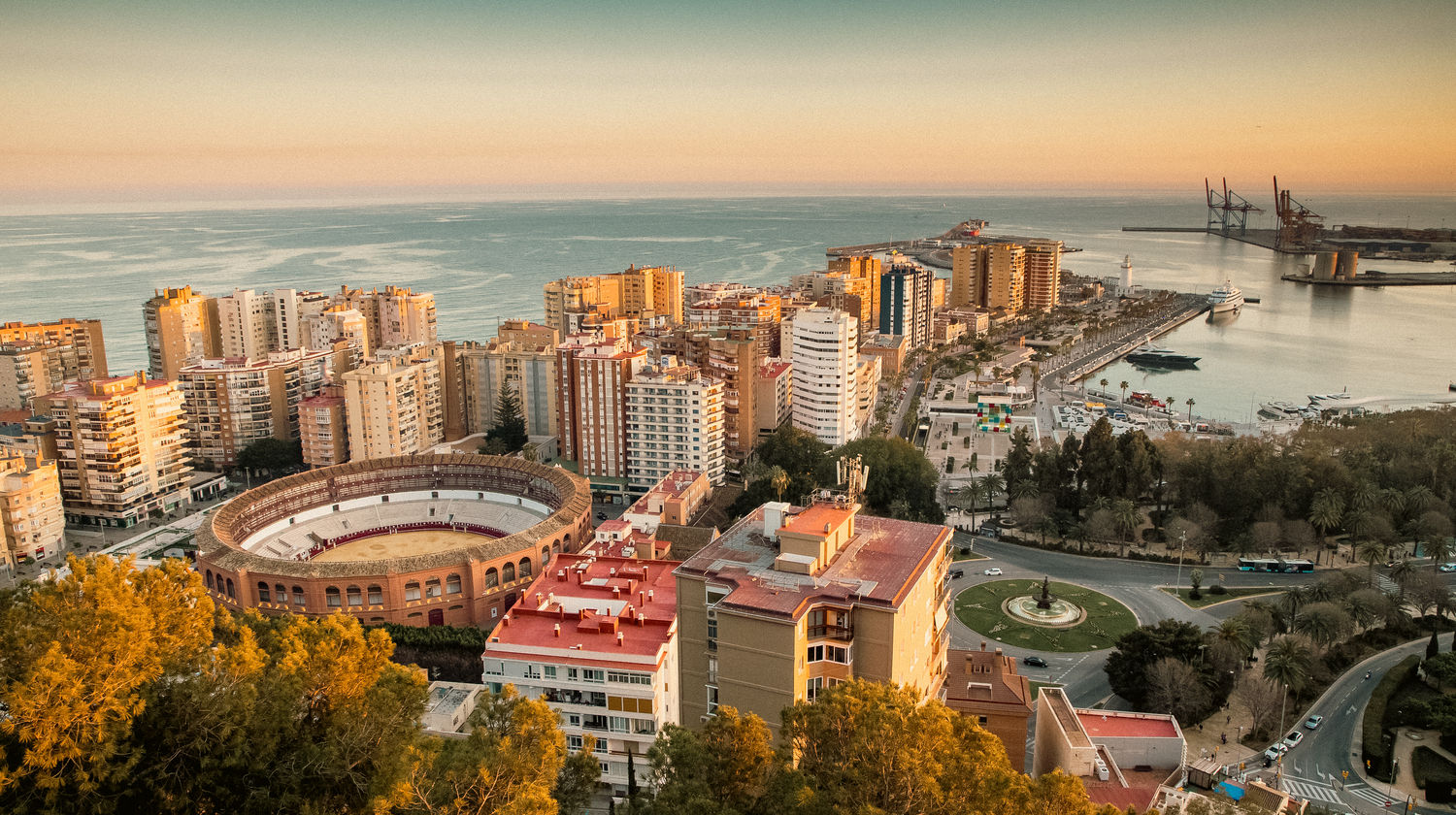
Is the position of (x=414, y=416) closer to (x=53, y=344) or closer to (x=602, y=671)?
(x=53, y=344)

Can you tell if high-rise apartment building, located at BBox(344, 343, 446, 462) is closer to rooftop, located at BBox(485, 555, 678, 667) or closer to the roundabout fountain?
rooftop, located at BBox(485, 555, 678, 667)

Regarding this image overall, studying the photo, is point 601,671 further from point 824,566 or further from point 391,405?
point 391,405

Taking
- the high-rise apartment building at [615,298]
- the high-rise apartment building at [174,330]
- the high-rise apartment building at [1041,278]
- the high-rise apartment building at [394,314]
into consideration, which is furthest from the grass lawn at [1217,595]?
the high-rise apartment building at [1041,278]

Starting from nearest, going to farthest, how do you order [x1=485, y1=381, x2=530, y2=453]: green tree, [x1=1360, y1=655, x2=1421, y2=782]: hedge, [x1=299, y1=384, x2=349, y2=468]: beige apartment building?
1. [x1=1360, y1=655, x2=1421, y2=782]: hedge
2. [x1=299, y1=384, x2=349, y2=468]: beige apartment building
3. [x1=485, y1=381, x2=530, y2=453]: green tree

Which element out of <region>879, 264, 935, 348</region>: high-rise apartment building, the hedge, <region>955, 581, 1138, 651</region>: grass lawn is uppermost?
<region>879, 264, 935, 348</region>: high-rise apartment building

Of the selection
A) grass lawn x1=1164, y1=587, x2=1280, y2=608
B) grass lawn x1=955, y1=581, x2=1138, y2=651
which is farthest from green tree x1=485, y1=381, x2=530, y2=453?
grass lawn x1=1164, y1=587, x2=1280, y2=608
